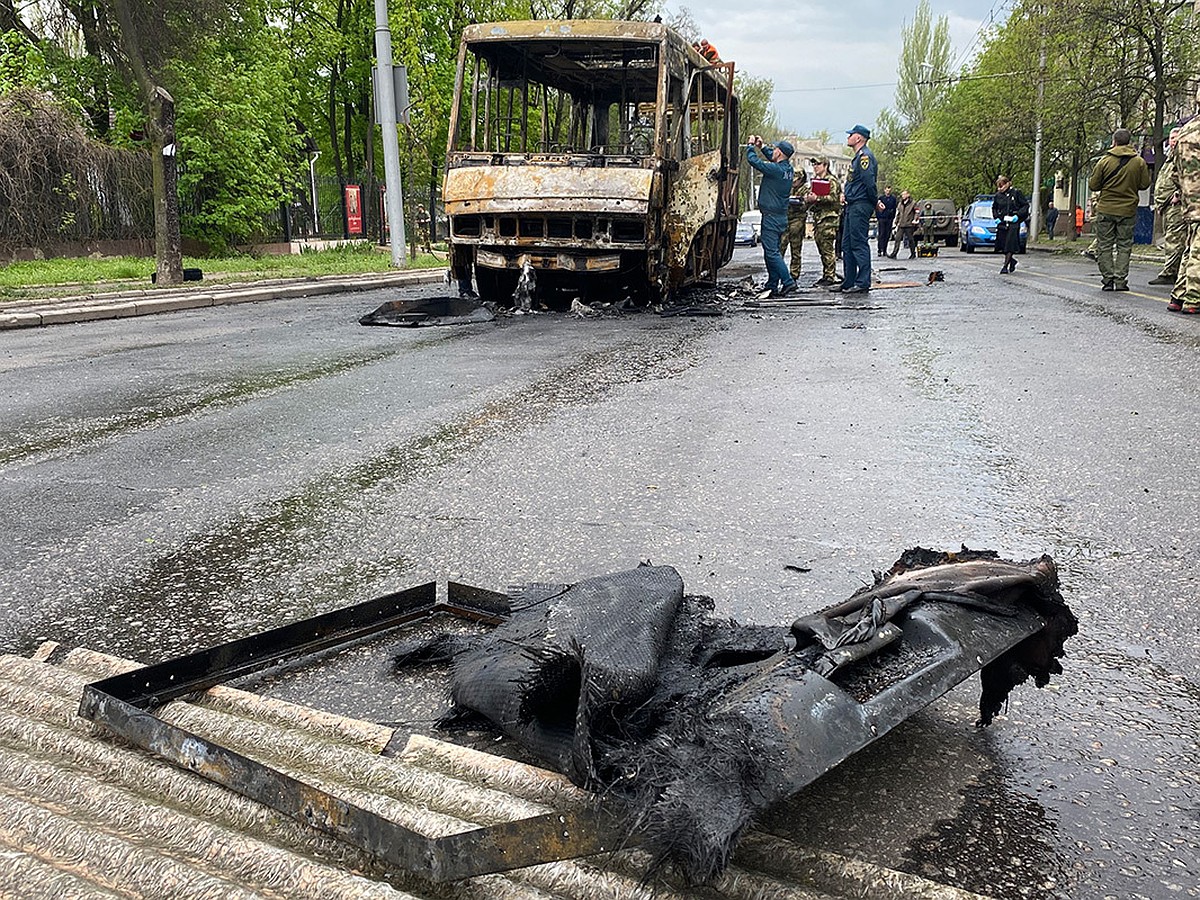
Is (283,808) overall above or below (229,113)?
below

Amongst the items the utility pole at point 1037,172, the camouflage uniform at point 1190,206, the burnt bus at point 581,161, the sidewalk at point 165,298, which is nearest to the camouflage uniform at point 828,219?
the burnt bus at point 581,161

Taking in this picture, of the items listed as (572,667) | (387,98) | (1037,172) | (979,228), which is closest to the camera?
(572,667)

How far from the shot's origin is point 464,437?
4.89 metres

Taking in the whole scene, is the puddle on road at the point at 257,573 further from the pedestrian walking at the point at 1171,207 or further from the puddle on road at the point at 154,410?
the pedestrian walking at the point at 1171,207

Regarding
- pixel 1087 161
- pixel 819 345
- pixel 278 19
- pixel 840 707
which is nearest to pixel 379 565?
pixel 840 707

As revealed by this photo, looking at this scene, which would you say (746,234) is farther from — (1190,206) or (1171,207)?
(1190,206)

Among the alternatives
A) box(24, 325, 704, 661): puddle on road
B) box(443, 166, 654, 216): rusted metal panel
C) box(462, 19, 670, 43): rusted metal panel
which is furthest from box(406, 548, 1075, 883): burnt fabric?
box(462, 19, 670, 43): rusted metal panel

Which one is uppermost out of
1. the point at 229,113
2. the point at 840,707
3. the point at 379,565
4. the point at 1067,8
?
the point at 1067,8

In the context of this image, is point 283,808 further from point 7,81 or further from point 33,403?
point 7,81

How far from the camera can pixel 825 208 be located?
14.5 meters

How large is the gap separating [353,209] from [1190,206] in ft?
91.4

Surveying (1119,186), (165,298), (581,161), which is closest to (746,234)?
(1119,186)

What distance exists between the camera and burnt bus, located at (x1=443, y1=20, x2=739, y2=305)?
10.8 metres

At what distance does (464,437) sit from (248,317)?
26.5 ft
